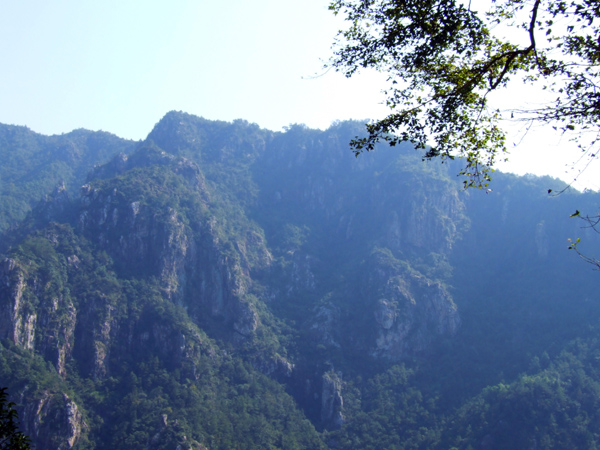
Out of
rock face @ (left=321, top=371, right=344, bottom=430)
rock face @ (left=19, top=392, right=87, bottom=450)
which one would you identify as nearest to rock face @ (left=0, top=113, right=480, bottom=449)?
rock face @ (left=19, top=392, right=87, bottom=450)

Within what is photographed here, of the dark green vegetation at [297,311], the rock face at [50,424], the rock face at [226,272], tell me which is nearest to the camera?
the rock face at [50,424]

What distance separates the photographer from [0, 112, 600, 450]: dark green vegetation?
71.8m

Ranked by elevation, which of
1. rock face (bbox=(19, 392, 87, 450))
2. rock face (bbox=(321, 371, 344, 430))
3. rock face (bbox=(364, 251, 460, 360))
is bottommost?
rock face (bbox=(19, 392, 87, 450))

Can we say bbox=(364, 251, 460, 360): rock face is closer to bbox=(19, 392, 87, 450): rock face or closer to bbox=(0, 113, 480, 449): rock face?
bbox=(0, 113, 480, 449): rock face

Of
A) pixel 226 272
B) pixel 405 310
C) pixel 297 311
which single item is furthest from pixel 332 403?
pixel 226 272

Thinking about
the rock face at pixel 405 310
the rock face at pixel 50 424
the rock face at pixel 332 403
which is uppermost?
the rock face at pixel 405 310

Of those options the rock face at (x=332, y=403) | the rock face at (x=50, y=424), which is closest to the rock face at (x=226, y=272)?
the rock face at (x=50, y=424)

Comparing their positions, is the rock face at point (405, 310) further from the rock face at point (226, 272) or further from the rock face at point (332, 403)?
the rock face at point (332, 403)

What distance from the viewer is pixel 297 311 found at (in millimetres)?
103688

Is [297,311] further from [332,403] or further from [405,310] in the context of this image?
[332,403]

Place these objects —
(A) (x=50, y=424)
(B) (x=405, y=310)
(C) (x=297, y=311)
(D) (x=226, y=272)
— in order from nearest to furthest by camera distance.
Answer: (A) (x=50, y=424) → (D) (x=226, y=272) → (B) (x=405, y=310) → (C) (x=297, y=311)

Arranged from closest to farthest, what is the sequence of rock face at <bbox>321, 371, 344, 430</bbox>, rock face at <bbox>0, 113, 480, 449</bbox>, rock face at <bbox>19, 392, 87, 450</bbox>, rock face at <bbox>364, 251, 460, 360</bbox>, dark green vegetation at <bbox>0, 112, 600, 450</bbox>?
rock face at <bbox>19, 392, 87, 450</bbox> < dark green vegetation at <bbox>0, 112, 600, 450</bbox> < rock face at <bbox>0, 113, 480, 449</bbox> < rock face at <bbox>321, 371, 344, 430</bbox> < rock face at <bbox>364, 251, 460, 360</bbox>

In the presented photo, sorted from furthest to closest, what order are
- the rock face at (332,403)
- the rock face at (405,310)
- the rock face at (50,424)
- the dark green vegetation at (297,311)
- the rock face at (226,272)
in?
1. the rock face at (405,310)
2. the rock face at (332,403)
3. the rock face at (226,272)
4. the dark green vegetation at (297,311)
5. the rock face at (50,424)

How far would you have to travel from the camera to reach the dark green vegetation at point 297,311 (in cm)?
7175
